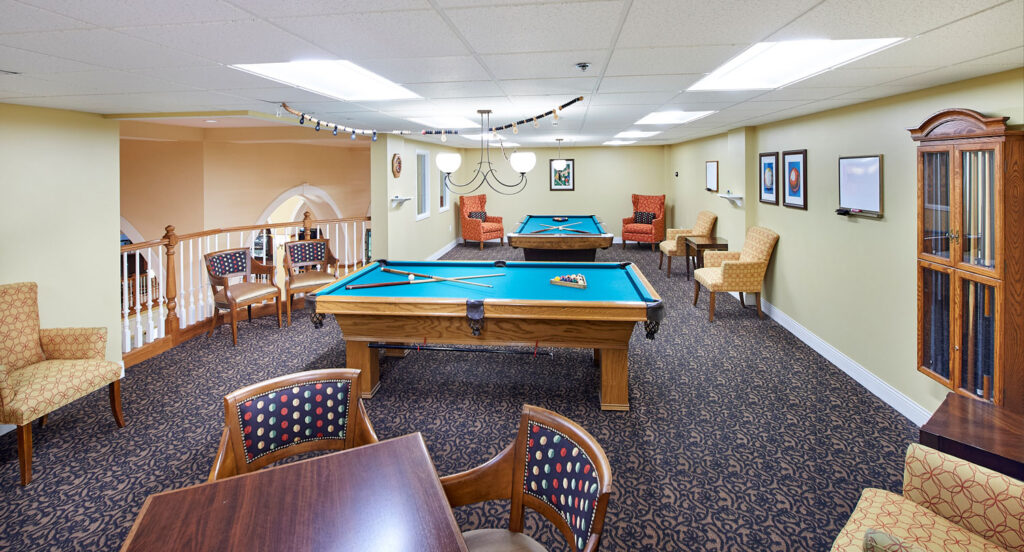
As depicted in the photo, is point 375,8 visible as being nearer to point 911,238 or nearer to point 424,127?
point 911,238

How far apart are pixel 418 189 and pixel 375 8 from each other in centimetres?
770

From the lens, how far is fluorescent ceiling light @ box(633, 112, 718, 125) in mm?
5203

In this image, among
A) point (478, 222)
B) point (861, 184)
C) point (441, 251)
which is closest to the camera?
point (861, 184)

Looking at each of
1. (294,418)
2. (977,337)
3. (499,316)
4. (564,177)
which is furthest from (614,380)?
(564,177)

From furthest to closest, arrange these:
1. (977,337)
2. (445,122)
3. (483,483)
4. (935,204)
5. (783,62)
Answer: (445,122) < (783,62) < (935,204) < (977,337) < (483,483)

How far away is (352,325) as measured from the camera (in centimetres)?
379

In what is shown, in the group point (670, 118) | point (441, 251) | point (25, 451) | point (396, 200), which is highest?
point (670, 118)

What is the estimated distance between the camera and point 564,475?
1.63 meters

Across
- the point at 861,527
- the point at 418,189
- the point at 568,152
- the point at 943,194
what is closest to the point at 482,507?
the point at 861,527

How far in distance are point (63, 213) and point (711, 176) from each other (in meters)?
8.09

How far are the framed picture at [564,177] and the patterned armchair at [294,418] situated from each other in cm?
1063

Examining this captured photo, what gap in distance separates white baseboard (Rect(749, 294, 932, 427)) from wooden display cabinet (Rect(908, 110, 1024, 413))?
0.45 meters

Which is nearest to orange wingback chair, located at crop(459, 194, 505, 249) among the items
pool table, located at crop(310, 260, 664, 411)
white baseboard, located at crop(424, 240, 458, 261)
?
white baseboard, located at crop(424, 240, 458, 261)

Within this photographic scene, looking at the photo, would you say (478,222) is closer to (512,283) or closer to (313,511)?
(512,283)
